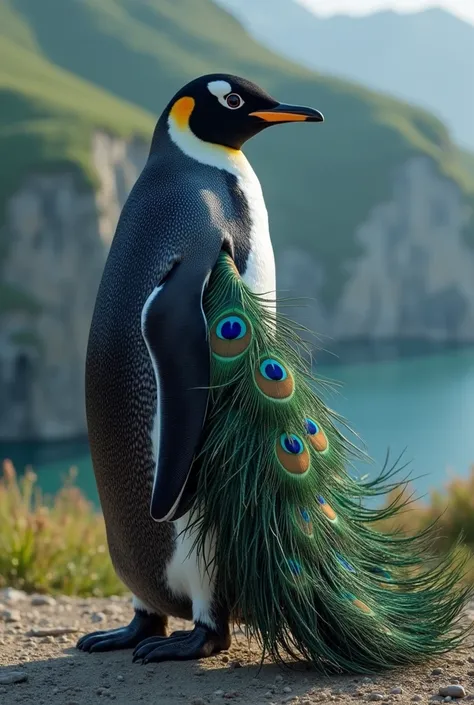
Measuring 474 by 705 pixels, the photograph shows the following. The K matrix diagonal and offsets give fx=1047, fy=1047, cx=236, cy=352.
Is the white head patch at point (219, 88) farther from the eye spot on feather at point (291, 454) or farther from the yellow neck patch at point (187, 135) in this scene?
the eye spot on feather at point (291, 454)

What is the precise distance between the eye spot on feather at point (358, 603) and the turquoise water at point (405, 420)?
15363mm

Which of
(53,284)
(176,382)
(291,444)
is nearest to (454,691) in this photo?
(291,444)

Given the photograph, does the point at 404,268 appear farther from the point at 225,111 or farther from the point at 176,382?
the point at 176,382

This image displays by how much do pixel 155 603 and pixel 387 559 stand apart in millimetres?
964

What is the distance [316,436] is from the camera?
13.2ft

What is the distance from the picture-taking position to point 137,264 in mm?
4090

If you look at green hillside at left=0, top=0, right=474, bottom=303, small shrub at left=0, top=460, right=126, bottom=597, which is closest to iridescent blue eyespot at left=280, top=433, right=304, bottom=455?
small shrub at left=0, top=460, right=126, bottom=597

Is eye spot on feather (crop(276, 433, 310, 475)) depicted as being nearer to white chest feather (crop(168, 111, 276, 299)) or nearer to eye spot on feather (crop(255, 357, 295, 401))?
eye spot on feather (crop(255, 357, 295, 401))

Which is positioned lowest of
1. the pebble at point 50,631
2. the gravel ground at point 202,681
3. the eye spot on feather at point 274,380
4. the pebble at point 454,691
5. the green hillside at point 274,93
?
the pebble at point 454,691

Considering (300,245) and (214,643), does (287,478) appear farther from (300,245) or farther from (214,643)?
(300,245)

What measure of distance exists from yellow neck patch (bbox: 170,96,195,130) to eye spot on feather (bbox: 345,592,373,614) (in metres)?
1.99

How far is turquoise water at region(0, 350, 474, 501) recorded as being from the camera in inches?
1083

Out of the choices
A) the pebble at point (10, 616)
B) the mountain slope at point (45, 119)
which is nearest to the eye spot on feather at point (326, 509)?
the pebble at point (10, 616)

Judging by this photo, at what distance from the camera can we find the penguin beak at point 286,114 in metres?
4.32
